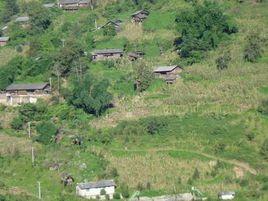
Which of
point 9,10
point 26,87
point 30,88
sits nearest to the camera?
point 30,88

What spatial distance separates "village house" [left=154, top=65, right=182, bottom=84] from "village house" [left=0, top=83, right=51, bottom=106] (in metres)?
8.05

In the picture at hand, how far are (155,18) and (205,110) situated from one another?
1698 centimetres

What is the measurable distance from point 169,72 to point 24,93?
10585 mm

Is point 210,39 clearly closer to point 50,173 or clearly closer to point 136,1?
point 136,1

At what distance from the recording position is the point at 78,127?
49.4 m

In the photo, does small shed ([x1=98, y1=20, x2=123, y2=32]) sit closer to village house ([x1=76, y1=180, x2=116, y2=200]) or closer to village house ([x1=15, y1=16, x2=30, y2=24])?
village house ([x1=15, y1=16, x2=30, y2=24])

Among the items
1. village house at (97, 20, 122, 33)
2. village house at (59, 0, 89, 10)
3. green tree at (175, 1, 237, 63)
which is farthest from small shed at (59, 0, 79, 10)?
green tree at (175, 1, 237, 63)

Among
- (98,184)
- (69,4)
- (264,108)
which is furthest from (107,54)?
(98,184)

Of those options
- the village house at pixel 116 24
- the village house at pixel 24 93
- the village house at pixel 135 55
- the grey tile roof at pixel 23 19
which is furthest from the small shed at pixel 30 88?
the grey tile roof at pixel 23 19

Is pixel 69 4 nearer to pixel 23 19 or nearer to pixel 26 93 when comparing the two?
pixel 23 19

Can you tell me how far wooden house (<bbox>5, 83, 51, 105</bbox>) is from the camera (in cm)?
5447

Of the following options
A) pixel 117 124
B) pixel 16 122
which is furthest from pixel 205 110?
pixel 16 122

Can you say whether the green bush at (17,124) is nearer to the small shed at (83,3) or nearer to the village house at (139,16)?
the village house at (139,16)

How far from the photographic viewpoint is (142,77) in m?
52.7
